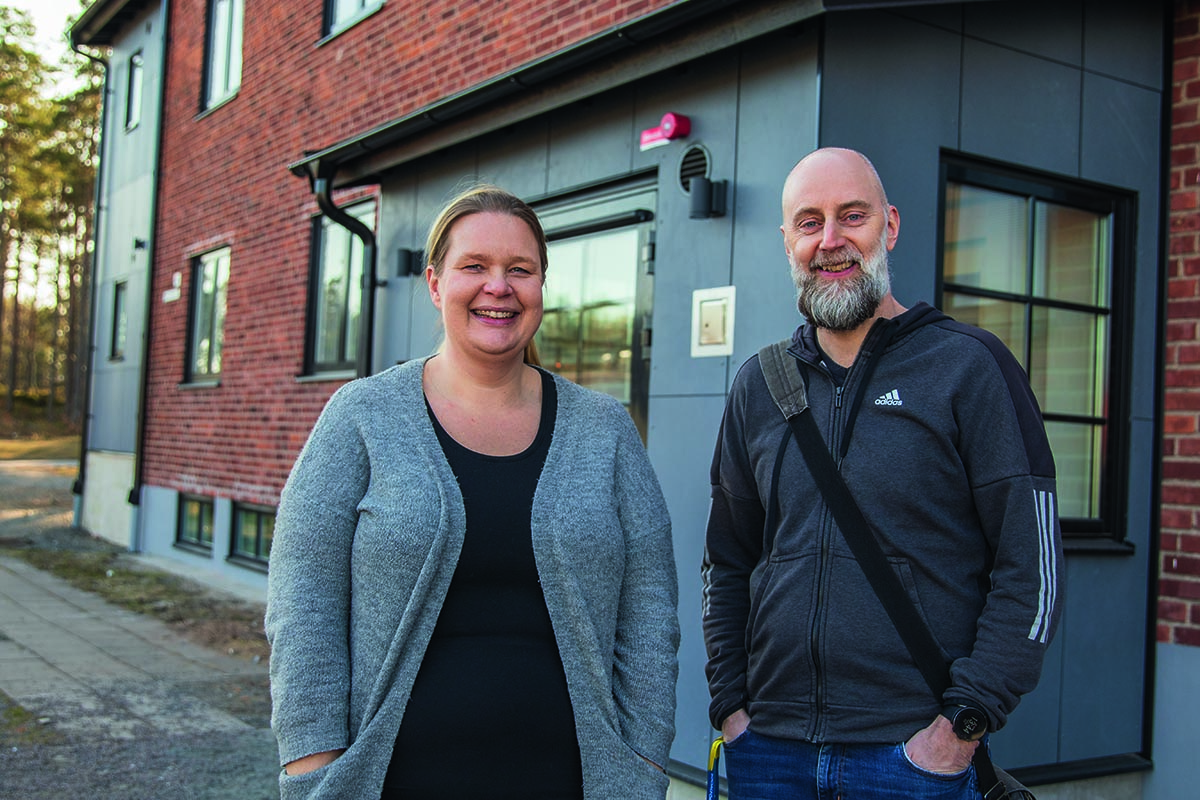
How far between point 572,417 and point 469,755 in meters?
0.70

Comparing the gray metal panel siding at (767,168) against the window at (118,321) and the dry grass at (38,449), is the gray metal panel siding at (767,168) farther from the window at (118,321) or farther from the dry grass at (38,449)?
the dry grass at (38,449)

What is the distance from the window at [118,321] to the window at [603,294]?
32.3ft

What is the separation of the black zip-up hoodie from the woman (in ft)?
0.92

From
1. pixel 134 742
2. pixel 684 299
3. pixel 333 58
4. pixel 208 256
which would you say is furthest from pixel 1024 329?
pixel 208 256

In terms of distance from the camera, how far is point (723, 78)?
15.0 ft

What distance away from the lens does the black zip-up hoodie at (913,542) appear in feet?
7.13

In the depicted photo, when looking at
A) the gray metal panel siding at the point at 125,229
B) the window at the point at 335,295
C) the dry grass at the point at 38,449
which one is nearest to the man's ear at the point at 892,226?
the window at the point at 335,295

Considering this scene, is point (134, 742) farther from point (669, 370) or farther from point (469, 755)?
point (469, 755)

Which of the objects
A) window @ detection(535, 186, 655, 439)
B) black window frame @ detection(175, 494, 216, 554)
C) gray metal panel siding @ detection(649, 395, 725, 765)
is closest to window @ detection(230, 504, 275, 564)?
black window frame @ detection(175, 494, 216, 554)

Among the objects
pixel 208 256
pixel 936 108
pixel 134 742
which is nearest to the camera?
pixel 936 108

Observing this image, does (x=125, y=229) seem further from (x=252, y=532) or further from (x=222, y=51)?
(x=252, y=532)

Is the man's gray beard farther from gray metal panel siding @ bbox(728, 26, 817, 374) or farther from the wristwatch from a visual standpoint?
gray metal panel siding @ bbox(728, 26, 817, 374)

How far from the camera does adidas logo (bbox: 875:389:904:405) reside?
231 centimetres

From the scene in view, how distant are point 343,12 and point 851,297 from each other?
771 cm
